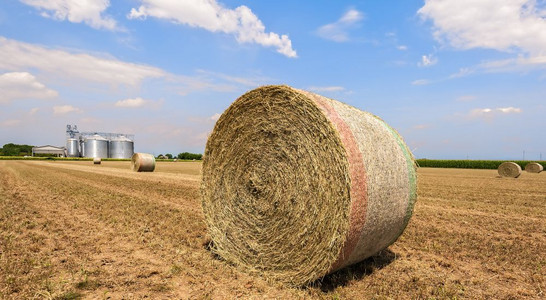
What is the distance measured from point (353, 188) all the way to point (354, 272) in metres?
1.57

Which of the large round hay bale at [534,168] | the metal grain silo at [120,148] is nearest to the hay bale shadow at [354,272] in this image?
the large round hay bale at [534,168]

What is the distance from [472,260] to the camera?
533 centimetres

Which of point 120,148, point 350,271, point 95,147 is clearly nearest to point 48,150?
point 95,147

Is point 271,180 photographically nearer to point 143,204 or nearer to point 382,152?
point 382,152

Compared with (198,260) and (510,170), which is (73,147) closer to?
(510,170)

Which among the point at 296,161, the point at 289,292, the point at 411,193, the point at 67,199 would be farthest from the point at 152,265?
the point at 67,199

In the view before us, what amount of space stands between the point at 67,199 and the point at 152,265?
748cm

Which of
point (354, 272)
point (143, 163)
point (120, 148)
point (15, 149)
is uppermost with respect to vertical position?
point (15, 149)

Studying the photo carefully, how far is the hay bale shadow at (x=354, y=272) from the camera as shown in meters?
4.26

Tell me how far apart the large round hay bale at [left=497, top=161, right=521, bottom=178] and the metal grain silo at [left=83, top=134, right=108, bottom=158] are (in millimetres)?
77608

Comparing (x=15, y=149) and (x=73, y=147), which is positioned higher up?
(x=15, y=149)

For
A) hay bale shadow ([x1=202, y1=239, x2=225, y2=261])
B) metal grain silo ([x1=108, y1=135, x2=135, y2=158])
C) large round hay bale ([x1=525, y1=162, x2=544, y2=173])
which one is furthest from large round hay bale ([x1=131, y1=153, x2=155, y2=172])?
metal grain silo ([x1=108, y1=135, x2=135, y2=158])

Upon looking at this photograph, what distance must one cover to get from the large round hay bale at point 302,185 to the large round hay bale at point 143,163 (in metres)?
22.4

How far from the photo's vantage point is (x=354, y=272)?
4734 mm
